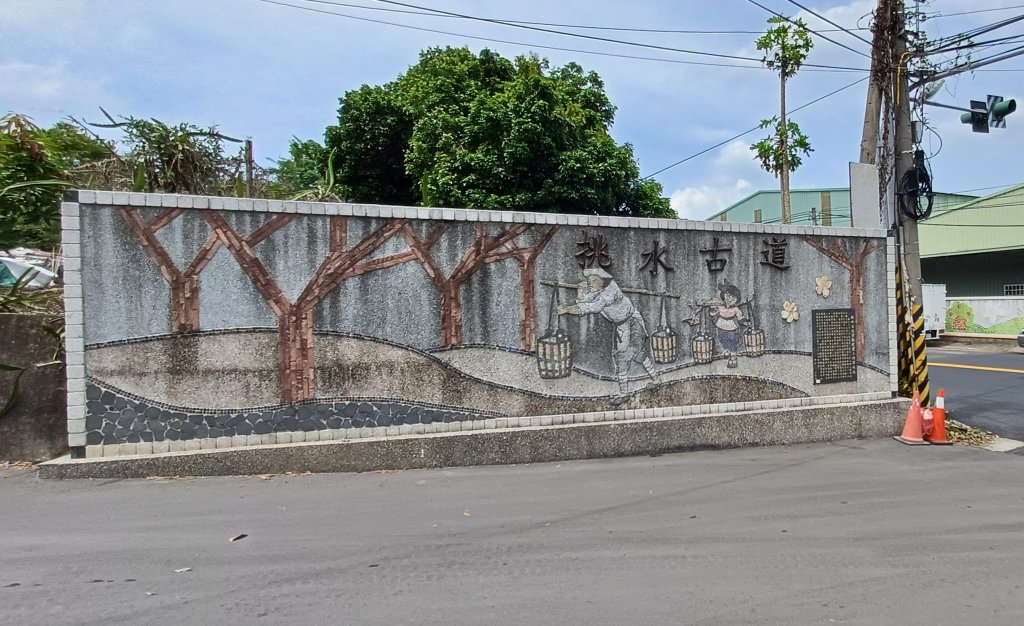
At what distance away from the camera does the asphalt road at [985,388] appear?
31.3 feet

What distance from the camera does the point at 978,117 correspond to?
941 centimetres

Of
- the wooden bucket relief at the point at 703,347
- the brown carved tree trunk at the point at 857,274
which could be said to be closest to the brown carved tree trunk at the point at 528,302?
the wooden bucket relief at the point at 703,347

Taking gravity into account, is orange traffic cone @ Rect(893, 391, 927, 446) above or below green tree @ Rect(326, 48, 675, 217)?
below

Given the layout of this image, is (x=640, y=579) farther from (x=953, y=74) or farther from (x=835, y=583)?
(x=953, y=74)

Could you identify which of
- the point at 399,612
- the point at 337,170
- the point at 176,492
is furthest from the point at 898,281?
the point at 337,170

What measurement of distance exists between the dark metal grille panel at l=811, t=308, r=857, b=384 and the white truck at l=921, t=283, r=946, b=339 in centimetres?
2029

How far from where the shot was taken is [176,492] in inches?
209

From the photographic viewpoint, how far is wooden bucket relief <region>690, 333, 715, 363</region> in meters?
7.58

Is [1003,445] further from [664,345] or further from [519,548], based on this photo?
[519,548]

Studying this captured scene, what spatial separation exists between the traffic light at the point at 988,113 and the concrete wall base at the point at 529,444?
4.79 meters

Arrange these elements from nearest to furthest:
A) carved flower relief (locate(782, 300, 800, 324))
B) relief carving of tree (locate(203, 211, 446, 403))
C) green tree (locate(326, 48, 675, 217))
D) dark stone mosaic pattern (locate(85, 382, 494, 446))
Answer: dark stone mosaic pattern (locate(85, 382, 494, 446))
relief carving of tree (locate(203, 211, 446, 403))
carved flower relief (locate(782, 300, 800, 324))
green tree (locate(326, 48, 675, 217))

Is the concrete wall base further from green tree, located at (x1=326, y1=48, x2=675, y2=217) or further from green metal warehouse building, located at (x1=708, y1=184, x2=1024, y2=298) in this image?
green metal warehouse building, located at (x1=708, y1=184, x2=1024, y2=298)

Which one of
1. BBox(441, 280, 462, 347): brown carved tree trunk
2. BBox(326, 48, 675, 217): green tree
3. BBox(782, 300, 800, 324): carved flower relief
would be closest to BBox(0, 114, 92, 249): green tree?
BBox(441, 280, 462, 347): brown carved tree trunk

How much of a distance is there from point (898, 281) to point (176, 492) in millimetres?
9794
